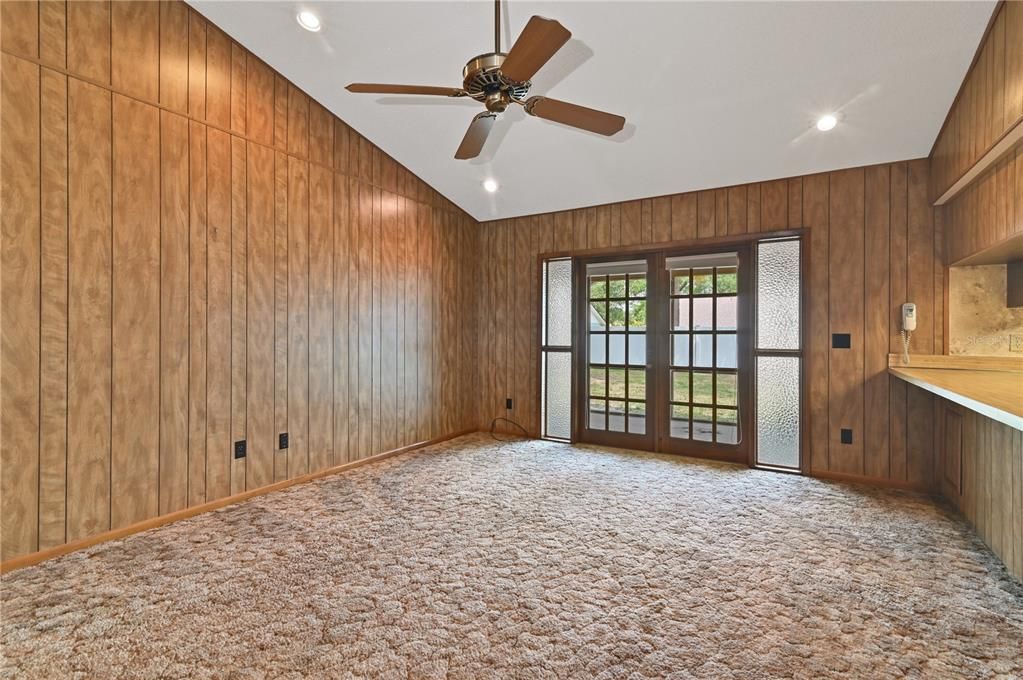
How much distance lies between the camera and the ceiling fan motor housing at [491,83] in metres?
2.06

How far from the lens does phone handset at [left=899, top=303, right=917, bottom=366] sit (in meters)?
3.46

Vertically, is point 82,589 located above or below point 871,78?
below

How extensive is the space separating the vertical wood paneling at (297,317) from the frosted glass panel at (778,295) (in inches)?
150

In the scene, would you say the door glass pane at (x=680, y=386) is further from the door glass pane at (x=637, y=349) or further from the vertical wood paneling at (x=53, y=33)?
the vertical wood paneling at (x=53, y=33)

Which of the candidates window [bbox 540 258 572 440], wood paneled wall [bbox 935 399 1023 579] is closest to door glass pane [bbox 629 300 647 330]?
window [bbox 540 258 572 440]

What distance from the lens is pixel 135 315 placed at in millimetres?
2746

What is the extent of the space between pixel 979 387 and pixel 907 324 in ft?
4.38

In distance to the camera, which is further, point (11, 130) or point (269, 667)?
point (11, 130)

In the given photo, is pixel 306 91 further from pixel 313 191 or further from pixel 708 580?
pixel 708 580

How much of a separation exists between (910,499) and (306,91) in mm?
5389

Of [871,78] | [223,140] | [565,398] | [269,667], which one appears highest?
[871,78]

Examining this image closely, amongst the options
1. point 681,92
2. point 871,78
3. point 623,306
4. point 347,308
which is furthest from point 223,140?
point 871,78

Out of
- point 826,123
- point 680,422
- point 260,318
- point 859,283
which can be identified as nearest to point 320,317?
point 260,318

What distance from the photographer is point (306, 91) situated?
3.63 meters
